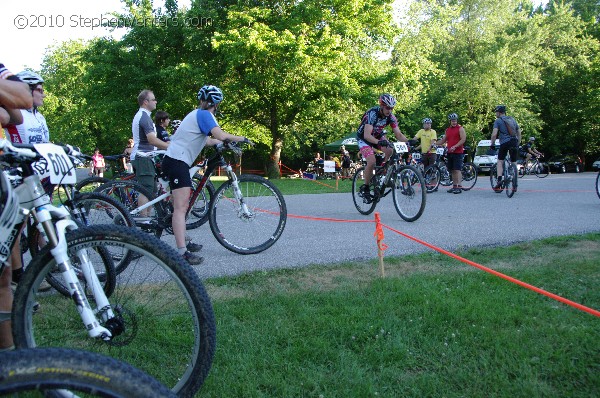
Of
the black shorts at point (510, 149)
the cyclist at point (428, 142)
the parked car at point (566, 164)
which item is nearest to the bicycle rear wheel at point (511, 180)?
the black shorts at point (510, 149)

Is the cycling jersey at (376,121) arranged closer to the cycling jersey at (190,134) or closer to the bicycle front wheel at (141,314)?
the cycling jersey at (190,134)

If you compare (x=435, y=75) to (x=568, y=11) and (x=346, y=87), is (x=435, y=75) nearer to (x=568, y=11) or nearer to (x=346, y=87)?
(x=568, y=11)

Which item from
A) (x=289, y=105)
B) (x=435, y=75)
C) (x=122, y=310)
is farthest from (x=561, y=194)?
(x=435, y=75)

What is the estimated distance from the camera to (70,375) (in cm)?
110

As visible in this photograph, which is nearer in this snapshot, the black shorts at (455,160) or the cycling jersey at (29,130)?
the cycling jersey at (29,130)

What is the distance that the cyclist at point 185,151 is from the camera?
4.86 metres

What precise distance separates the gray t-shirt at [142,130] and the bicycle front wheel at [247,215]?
67.8 inches

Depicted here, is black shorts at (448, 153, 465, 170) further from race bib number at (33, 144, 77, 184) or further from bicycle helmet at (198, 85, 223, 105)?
race bib number at (33, 144, 77, 184)

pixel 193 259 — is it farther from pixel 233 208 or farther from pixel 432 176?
pixel 432 176

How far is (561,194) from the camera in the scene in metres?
11.5

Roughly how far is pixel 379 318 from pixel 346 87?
21186mm

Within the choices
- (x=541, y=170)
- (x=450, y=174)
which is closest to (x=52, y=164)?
(x=450, y=174)

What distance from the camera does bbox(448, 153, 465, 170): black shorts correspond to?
39.9ft

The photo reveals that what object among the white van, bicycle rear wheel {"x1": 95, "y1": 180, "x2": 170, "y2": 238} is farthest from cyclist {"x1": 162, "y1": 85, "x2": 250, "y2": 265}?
the white van
